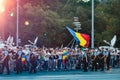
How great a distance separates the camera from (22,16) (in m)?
62.7

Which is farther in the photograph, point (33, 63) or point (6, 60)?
point (33, 63)

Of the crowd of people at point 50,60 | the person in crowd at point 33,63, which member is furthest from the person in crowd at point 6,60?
the person in crowd at point 33,63

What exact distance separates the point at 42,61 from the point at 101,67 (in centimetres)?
447

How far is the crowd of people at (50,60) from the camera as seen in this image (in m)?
28.9

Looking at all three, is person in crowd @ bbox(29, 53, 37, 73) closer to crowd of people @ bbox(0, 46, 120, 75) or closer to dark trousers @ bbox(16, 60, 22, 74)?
crowd of people @ bbox(0, 46, 120, 75)

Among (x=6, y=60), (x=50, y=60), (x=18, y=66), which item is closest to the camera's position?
(x=6, y=60)

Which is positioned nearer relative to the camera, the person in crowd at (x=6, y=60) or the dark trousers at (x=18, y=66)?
the person in crowd at (x=6, y=60)

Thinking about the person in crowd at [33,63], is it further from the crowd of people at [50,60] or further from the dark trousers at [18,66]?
the dark trousers at [18,66]

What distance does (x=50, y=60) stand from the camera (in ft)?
104

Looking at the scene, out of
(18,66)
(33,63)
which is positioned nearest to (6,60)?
(18,66)

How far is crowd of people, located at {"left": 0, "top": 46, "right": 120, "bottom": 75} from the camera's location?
28.9 metres

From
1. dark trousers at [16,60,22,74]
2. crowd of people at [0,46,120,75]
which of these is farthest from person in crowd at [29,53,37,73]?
dark trousers at [16,60,22,74]

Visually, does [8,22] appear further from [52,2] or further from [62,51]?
[62,51]

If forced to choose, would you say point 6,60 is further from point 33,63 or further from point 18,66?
point 33,63
